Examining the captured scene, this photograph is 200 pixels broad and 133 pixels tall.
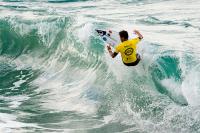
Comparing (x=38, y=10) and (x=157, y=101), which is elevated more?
(x=38, y=10)

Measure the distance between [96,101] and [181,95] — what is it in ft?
→ 8.64

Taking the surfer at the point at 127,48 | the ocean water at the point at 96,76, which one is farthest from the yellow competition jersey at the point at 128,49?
the ocean water at the point at 96,76

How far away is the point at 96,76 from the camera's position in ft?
54.8

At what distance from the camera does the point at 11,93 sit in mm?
16469

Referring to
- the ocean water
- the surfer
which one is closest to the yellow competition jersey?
the surfer

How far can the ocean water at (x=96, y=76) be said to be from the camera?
515 inches

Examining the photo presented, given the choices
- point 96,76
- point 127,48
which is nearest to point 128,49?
point 127,48

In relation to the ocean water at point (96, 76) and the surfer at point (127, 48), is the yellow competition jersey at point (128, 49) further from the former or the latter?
the ocean water at point (96, 76)

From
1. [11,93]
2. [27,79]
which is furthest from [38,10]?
[11,93]

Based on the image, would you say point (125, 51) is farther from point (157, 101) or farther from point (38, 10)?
point (38, 10)

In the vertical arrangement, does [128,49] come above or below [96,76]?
above

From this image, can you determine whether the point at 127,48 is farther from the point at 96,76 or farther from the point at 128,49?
the point at 96,76

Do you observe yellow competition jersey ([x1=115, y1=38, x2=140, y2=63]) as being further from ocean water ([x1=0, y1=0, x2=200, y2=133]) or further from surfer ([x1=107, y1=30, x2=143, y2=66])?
ocean water ([x1=0, y1=0, x2=200, y2=133])

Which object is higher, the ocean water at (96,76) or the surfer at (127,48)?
the surfer at (127,48)
